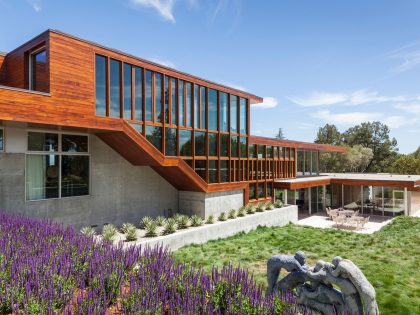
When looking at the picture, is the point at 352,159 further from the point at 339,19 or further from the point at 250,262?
the point at 250,262

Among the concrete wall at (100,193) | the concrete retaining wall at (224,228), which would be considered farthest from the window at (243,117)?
the concrete wall at (100,193)

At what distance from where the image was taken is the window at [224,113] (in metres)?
17.8

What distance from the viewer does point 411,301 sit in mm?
7062

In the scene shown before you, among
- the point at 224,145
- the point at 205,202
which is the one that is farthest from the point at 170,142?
the point at 224,145

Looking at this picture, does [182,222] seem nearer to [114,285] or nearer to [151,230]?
[151,230]

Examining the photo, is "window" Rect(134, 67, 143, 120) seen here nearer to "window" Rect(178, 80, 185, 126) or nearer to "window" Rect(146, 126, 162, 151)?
"window" Rect(146, 126, 162, 151)

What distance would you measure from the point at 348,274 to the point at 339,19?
17858 mm

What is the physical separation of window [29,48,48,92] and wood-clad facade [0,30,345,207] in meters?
0.04

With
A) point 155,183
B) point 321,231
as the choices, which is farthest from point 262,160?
point 155,183

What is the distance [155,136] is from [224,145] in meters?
5.46

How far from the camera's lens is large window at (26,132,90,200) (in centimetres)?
1148

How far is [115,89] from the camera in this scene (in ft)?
40.1

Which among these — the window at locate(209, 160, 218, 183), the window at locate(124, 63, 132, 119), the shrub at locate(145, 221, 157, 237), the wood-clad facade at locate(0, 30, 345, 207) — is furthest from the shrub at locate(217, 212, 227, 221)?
the window at locate(124, 63, 132, 119)

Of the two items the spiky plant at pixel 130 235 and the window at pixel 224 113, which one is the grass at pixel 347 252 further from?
the window at pixel 224 113
